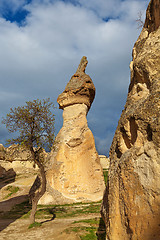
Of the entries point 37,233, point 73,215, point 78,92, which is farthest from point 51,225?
point 78,92

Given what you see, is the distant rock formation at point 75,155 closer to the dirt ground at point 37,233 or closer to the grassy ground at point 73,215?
the grassy ground at point 73,215

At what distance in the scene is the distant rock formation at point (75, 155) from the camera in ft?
48.1

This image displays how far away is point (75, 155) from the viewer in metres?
16.1

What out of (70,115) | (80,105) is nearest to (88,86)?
(80,105)

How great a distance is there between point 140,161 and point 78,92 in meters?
14.5

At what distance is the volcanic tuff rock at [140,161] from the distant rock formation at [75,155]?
951 cm

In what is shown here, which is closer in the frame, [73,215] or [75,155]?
[73,215]

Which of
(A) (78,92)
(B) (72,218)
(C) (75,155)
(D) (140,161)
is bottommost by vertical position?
(B) (72,218)

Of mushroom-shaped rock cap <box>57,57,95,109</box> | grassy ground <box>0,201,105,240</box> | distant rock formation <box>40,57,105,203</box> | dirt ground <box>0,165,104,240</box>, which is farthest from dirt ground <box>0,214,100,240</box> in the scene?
mushroom-shaped rock cap <box>57,57,95,109</box>

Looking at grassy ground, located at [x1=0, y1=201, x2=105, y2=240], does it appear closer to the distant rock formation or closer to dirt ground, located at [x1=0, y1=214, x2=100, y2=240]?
dirt ground, located at [x1=0, y1=214, x2=100, y2=240]

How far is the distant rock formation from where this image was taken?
1465cm

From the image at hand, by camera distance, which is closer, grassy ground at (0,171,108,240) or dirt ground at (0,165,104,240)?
grassy ground at (0,171,108,240)

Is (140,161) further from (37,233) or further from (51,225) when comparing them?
(51,225)

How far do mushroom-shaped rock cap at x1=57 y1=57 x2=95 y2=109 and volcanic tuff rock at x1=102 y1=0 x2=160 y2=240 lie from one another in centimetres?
1307
